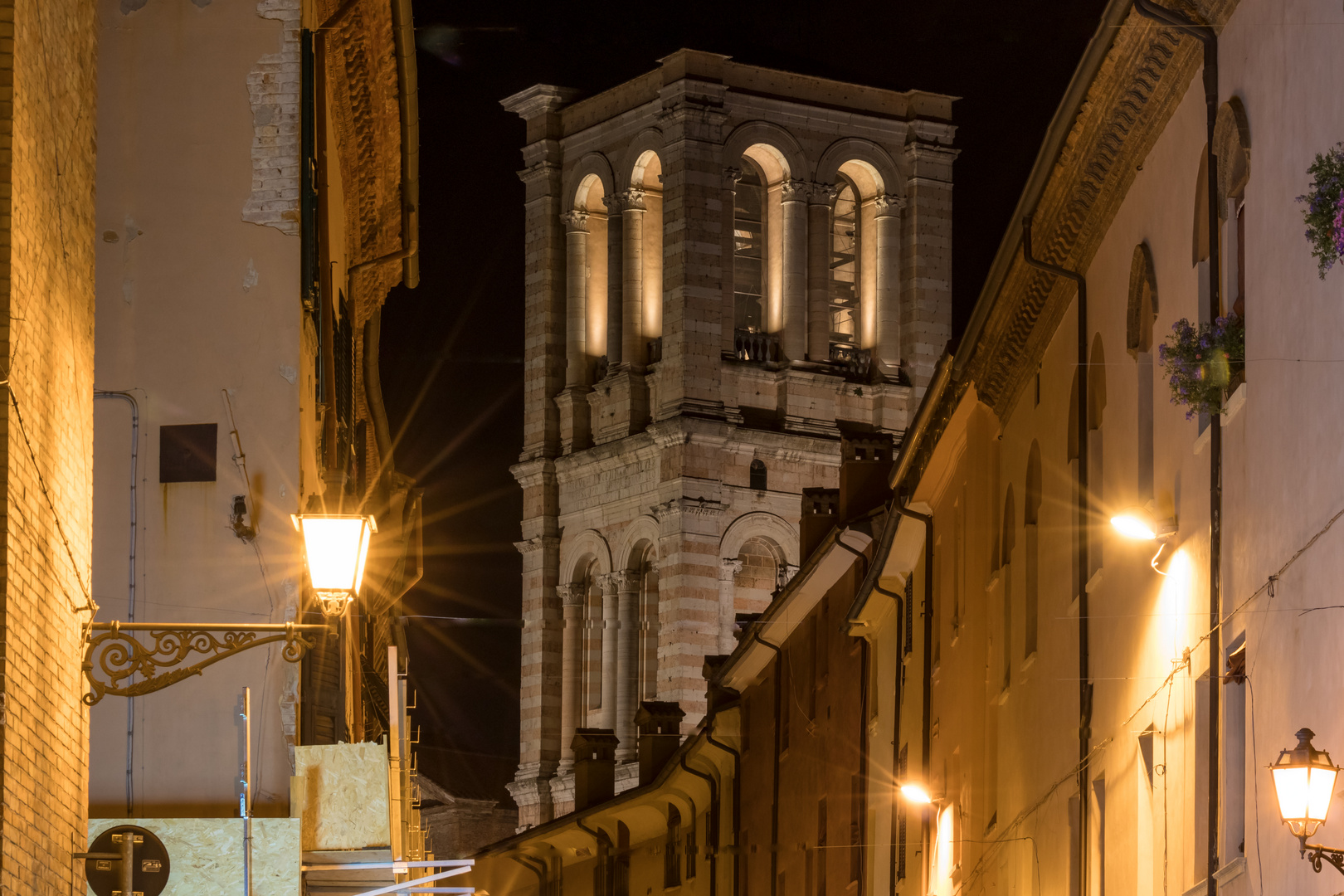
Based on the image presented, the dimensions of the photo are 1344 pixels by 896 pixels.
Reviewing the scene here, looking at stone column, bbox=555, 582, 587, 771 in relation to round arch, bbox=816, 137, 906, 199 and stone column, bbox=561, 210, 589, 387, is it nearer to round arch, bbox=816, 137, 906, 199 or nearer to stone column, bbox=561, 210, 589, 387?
stone column, bbox=561, 210, 589, 387

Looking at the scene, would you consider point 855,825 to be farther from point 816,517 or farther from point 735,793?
point 735,793

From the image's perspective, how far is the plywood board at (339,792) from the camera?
53.6 feet

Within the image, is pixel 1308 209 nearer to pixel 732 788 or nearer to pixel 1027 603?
pixel 1027 603

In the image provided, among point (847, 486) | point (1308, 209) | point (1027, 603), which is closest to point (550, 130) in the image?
point (847, 486)

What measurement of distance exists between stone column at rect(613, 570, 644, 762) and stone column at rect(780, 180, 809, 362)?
7.37 m

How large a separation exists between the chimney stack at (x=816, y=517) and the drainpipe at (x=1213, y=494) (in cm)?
1717

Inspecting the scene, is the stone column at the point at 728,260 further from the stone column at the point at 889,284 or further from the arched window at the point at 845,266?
the stone column at the point at 889,284

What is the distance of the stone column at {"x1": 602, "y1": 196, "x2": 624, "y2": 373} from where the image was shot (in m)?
68.8

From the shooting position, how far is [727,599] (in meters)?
65.6

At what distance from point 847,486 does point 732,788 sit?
29.9 ft

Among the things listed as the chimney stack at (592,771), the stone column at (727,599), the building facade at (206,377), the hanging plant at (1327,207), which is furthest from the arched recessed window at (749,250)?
the hanging plant at (1327,207)

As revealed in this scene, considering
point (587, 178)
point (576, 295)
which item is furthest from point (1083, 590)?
point (576, 295)

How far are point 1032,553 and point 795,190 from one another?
45.7 m

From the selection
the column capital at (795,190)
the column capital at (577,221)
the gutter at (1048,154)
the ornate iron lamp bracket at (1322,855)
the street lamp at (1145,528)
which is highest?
the column capital at (795,190)
